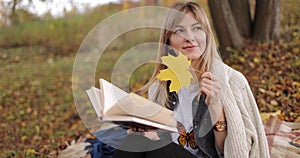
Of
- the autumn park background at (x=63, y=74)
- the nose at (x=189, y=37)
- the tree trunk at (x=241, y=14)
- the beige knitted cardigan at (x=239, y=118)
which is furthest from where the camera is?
the tree trunk at (x=241, y=14)

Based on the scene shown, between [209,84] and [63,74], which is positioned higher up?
[209,84]

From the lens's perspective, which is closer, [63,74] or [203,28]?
→ [203,28]

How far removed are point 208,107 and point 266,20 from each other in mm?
2961

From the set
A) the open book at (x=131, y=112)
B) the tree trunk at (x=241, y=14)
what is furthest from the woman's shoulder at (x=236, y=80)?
the tree trunk at (x=241, y=14)

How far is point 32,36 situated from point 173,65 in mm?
7489

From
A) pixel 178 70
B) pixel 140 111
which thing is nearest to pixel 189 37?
pixel 178 70

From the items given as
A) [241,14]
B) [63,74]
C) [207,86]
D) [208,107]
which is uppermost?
[241,14]

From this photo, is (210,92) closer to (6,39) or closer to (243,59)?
(243,59)

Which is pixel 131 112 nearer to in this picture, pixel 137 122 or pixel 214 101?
pixel 137 122

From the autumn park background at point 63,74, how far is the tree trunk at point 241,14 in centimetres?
9

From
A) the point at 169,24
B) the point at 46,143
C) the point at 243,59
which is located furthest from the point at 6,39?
the point at 169,24

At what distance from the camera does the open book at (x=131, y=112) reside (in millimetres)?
1270

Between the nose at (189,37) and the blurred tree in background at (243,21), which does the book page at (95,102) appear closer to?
the nose at (189,37)

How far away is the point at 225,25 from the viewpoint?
13.9 feet
